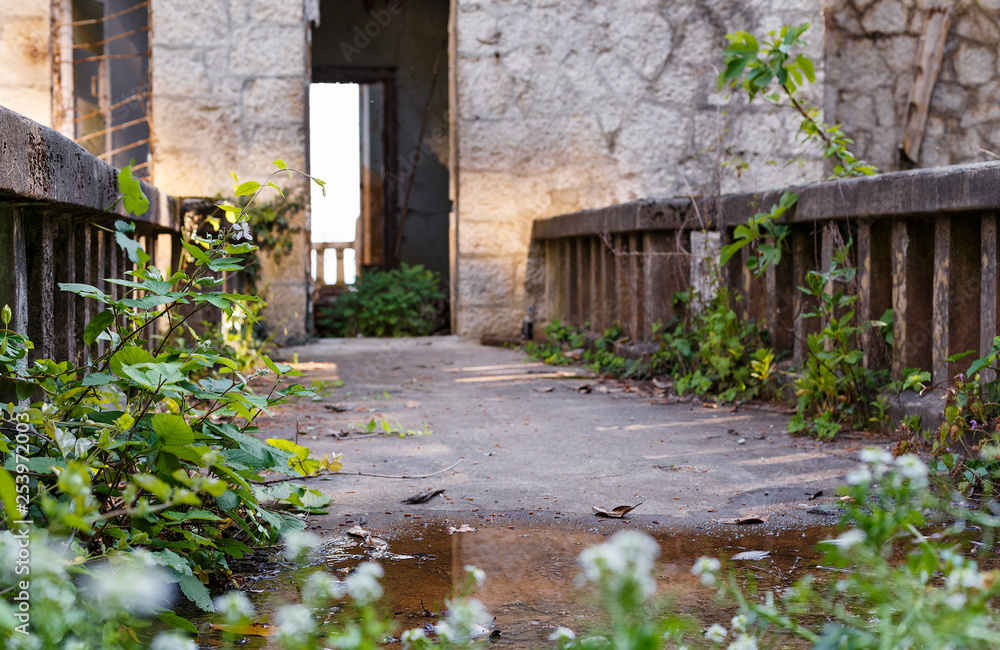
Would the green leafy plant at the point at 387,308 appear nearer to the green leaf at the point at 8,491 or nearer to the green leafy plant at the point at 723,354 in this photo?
the green leafy plant at the point at 723,354

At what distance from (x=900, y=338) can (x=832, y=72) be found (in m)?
4.41

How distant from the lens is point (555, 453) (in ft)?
8.73

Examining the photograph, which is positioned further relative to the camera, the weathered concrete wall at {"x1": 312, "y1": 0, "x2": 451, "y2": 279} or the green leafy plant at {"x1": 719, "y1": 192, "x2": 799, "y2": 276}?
the weathered concrete wall at {"x1": 312, "y1": 0, "x2": 451, "y2": 279}

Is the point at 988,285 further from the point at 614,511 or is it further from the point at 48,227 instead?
the point at 48,227

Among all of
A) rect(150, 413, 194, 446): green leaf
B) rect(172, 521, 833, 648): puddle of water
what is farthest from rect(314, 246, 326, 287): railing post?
rect(150, 413, 194, 446): green leaf

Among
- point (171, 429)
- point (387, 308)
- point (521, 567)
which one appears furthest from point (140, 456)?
point (387, 308)

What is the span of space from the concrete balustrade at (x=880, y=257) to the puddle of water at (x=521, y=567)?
103 cm

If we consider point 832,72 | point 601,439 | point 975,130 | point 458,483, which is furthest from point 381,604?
point 975,130

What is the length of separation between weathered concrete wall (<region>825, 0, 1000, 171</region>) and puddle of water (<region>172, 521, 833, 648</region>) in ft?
17.9

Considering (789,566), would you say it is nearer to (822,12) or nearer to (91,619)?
(91,619)

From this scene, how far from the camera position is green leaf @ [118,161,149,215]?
1729 mm

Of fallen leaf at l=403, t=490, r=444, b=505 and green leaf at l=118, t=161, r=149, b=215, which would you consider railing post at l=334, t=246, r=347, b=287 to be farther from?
green leaf at l=118, t=161, r=149, b=215

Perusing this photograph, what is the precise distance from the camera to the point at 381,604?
1422 millimetres

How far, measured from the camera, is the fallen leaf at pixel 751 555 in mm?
1671
